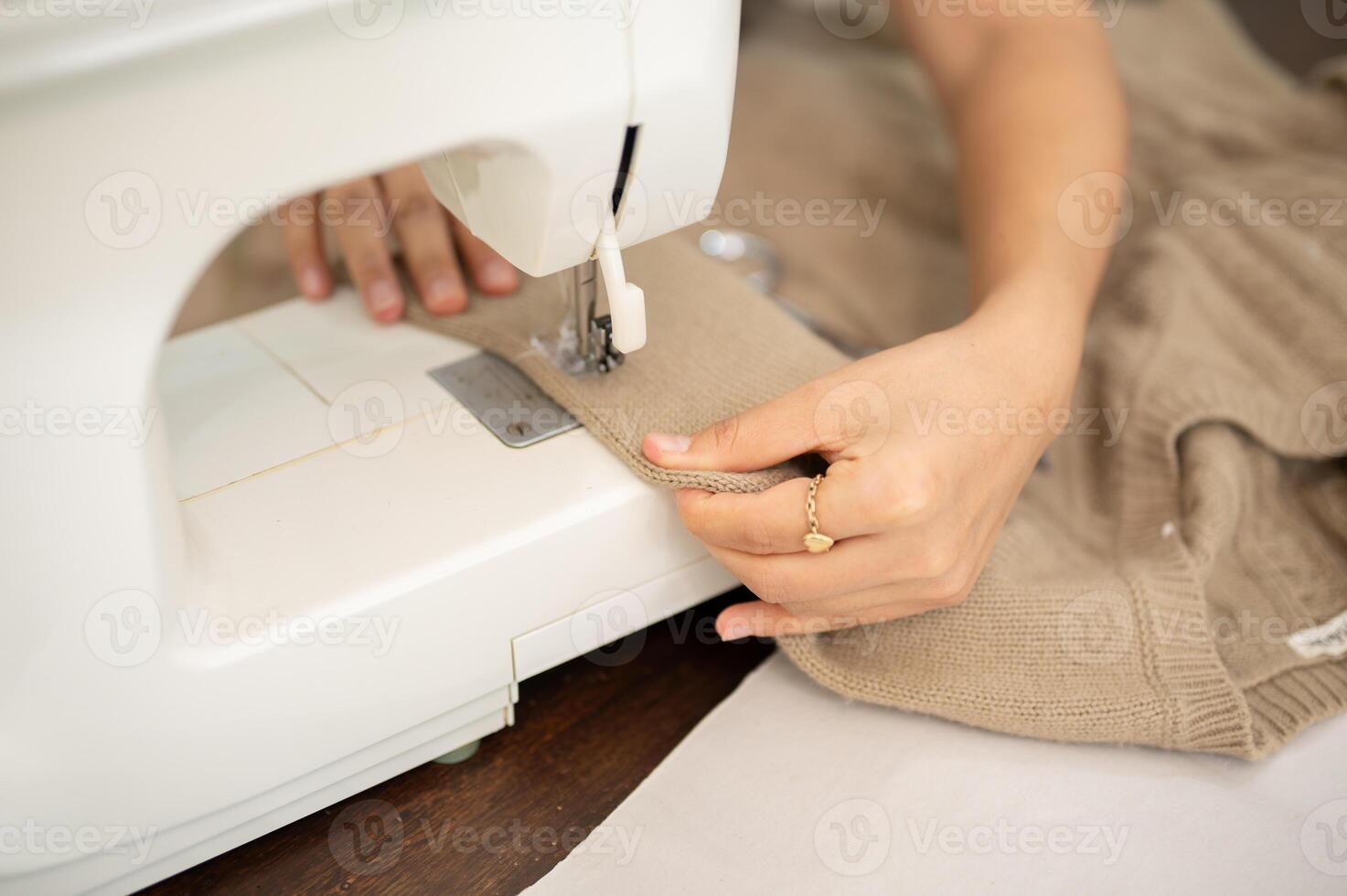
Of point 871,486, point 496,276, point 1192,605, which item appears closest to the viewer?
point 871,486

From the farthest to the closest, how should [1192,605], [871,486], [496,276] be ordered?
1. [496,276]
2. [1192,605]
3. [871,486]

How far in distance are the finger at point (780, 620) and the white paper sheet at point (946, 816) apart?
0.07 m

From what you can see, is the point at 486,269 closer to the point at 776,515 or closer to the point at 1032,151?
the point at 776,515

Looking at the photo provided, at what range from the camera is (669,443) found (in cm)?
64

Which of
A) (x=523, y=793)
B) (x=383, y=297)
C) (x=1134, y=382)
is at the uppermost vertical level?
(x=383, y=297)

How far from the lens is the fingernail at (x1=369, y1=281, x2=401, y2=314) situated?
79 cm

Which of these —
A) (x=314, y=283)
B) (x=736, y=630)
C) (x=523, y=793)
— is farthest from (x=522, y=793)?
(x=314, y=283)

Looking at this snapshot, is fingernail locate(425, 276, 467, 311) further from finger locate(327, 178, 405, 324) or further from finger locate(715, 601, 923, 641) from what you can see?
finger locate(715, 601, 923, 641)

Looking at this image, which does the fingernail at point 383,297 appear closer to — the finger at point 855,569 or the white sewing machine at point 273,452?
the white sewing machine at point 273,452

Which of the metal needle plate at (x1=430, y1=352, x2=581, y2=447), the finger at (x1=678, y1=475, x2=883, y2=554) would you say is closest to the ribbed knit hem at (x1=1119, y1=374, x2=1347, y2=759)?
the finger at (x1=678, y1=475, x2=883, y2=554)

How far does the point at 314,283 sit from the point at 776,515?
0.43m

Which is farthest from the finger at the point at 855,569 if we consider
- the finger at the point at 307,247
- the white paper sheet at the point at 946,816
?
the finger at the point at 307,247

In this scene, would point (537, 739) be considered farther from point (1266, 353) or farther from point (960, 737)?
point (1266, 353)

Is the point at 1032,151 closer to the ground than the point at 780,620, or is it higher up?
higher up
